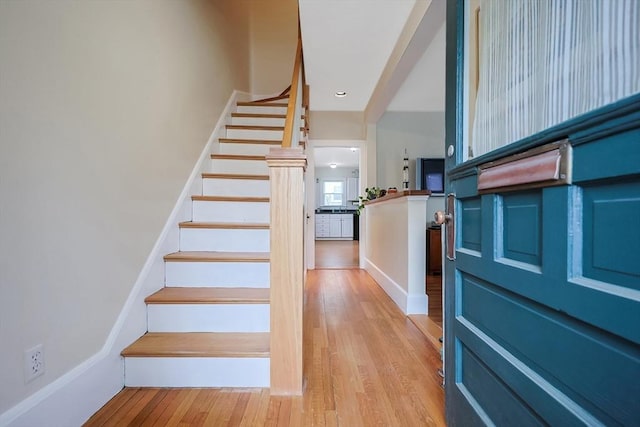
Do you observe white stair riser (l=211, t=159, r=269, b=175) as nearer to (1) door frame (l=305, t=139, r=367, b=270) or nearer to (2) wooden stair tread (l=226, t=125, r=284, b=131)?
(2) wooden stair tread (l=226, t=125, r=284, b=131)

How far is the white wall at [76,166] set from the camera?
0.99 metres

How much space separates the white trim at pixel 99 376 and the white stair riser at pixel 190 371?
0.26 ft

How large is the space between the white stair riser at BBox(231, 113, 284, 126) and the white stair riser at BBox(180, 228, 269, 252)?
5.97ft

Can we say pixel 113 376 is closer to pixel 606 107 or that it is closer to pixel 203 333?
pixel 203 333

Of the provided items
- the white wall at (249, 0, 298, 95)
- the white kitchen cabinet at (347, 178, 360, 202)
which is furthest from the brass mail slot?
the white kitchen cabinet at (347, 178, 360, 202)

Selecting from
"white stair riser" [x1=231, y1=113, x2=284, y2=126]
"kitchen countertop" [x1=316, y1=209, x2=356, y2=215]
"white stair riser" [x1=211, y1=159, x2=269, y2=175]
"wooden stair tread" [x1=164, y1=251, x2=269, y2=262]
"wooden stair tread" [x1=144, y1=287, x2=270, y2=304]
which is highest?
"white stair riser" [x1=231, y1=113, x2=284, y2=126]

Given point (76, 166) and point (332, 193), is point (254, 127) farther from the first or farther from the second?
point (332, 193)

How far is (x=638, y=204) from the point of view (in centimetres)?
51

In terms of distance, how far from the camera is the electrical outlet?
103 centimetres

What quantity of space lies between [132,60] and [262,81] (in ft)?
10.9

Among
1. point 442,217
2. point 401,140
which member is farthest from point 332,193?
point 442,217

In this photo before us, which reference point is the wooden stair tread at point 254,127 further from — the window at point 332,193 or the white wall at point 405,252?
the window at point 332,193

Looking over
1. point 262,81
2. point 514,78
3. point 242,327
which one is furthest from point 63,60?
point 262,81

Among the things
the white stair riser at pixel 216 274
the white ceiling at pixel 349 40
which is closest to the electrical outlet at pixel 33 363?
the white stair riser at pixel 216 274
